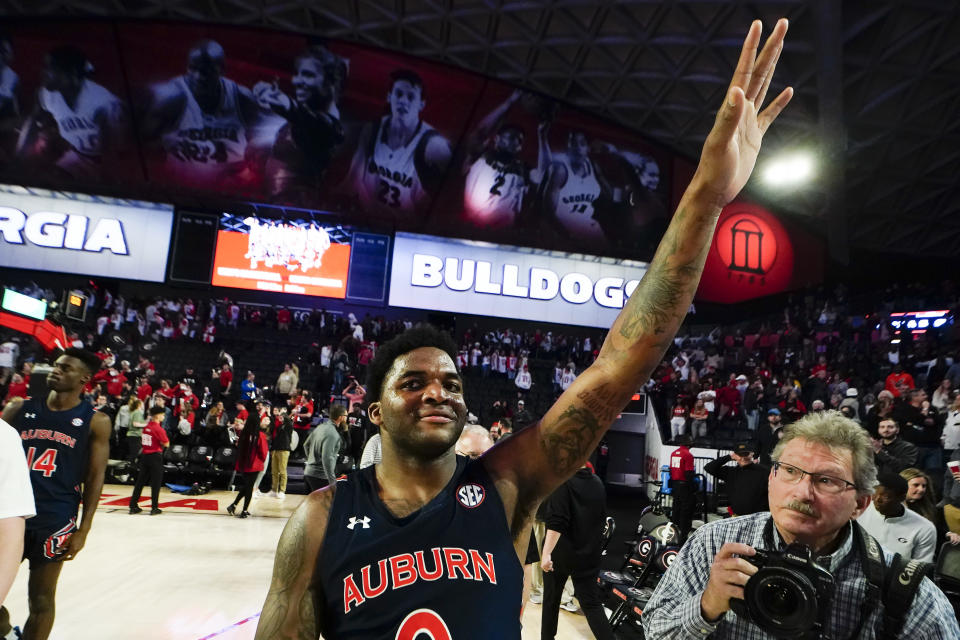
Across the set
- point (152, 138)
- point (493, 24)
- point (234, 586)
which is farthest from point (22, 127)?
point (234, 586)

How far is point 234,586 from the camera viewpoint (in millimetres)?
6066

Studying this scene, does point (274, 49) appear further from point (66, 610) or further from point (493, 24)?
point (66, 610)

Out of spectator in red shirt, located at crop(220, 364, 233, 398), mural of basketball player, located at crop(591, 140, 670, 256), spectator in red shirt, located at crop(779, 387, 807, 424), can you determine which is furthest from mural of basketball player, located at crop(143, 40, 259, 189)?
spectator in red shirt, located at crop(779, 387, 807, 424)

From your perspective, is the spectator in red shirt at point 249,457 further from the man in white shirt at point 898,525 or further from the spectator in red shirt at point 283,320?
the spectator in red shirt at point 283,320

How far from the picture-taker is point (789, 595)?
1.60 metres

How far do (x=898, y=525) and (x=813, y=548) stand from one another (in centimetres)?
292

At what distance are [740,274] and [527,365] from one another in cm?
913

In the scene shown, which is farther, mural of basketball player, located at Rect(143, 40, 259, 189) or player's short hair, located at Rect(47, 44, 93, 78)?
mural of basketball player, located at Rect(143, 40, 259, 189)

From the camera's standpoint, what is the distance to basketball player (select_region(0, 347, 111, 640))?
141 inches

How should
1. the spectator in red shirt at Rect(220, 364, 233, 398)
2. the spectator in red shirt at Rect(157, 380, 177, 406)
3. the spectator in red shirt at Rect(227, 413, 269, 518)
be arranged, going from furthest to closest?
the spectator in red shirt at Rect(220, 364, 233, 398)
the spectator in red shirt at Rect(157, 380, 177, 406)
the spectator in red shirt at Rect(227, 413, 269, 518)

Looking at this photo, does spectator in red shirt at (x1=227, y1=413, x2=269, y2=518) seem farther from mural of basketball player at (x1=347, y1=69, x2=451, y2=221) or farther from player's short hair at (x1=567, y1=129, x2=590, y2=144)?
player's short hair at (x1=567, y1=129, x2=590, y2=144)

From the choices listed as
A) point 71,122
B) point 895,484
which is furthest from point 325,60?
point 895,484

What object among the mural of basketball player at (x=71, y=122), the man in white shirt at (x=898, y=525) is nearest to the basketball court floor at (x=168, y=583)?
the man in white shirt at (x=898, y=525)

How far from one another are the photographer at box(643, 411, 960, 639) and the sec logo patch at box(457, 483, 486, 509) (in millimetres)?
669
